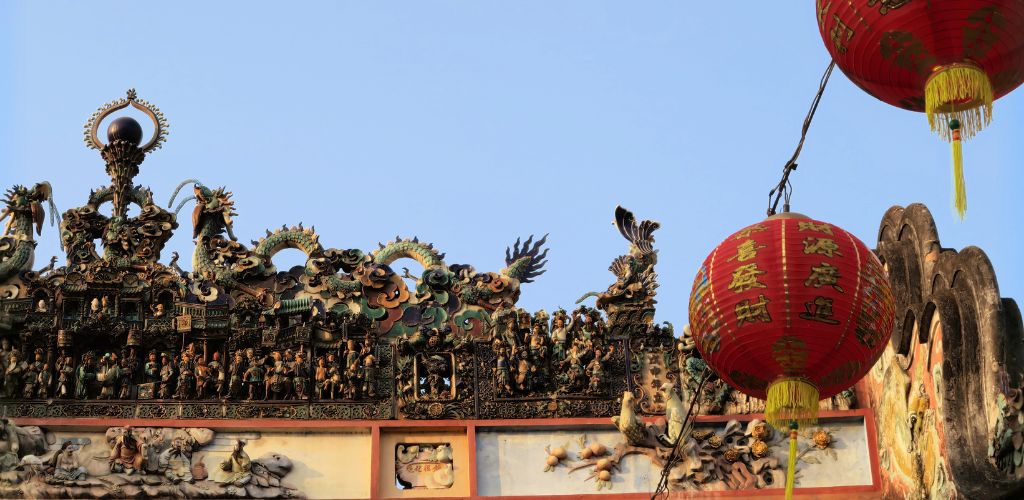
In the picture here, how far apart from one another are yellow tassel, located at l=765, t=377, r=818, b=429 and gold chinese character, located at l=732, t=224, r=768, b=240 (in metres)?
0.93

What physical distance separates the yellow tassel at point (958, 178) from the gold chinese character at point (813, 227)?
4.80 feet

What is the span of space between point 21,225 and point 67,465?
2.37m

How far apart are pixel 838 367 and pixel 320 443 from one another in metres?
5.92

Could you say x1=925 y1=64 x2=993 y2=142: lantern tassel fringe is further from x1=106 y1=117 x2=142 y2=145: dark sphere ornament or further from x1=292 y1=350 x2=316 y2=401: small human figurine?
x1=106 y1=117 x2=142 y2=145: dark sphere ornament

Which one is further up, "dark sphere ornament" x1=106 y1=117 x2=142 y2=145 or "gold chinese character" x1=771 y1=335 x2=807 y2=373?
"dark sphere ornament" x1=106 y1=117 x2=142 y2=145

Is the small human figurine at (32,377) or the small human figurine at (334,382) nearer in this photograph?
the small human figurine at (32,377)

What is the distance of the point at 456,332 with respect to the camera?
54.0 feet

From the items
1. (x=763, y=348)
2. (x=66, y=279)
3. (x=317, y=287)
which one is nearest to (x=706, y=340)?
(x=763, y=348)

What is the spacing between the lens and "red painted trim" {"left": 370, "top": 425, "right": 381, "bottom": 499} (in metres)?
15.6

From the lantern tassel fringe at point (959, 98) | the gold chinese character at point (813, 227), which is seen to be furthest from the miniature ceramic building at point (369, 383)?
the lantern tassel fringe at point (959, 98)

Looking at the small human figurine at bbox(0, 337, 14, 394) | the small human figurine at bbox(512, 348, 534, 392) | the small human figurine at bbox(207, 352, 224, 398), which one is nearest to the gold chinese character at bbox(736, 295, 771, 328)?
the small human figurine at bbox(512, 348, 534, 392)

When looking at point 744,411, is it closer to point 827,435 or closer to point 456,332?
point 827,435

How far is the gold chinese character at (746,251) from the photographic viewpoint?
11.3 meters

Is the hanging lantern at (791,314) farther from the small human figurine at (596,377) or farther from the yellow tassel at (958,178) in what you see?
the small human figurine at (596,377)
